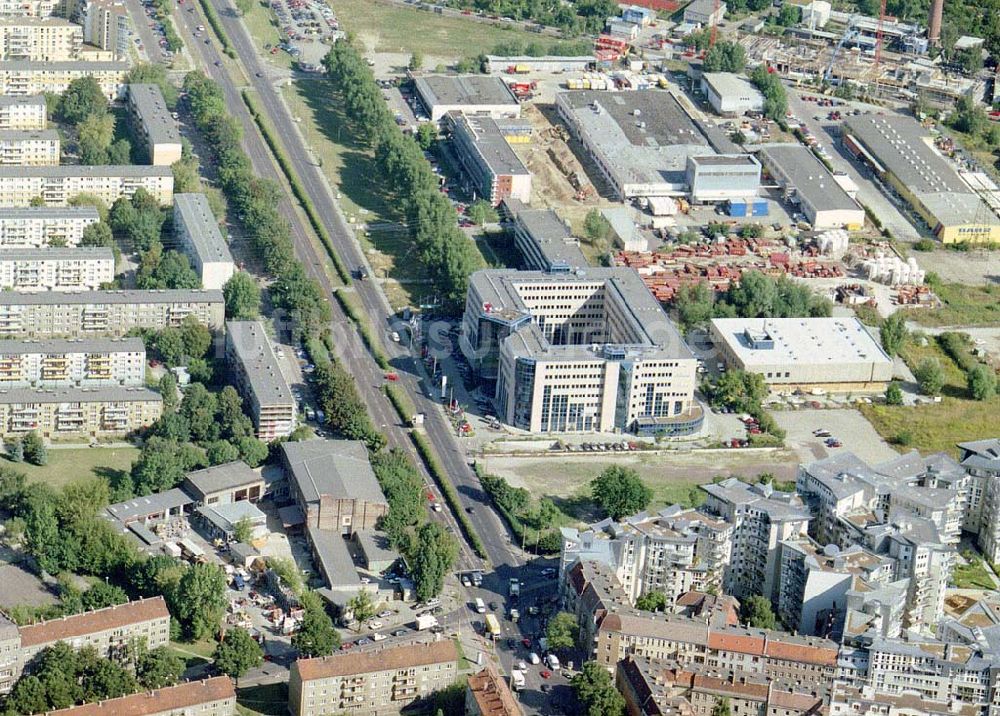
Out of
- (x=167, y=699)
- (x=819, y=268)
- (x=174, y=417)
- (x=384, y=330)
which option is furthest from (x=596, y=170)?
(x=167, y=699)

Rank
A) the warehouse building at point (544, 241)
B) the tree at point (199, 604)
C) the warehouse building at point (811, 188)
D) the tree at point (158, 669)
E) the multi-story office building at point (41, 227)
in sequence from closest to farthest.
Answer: the tree at point (158, 669), the tree at point (199, 604), the warehouse building at point (544, 241), the multi-story office building at point (41, 227), the warehouse building at point (811, 188)

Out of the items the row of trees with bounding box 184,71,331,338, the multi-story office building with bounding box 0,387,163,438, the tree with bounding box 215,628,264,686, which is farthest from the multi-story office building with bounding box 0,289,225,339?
the tree with bounding box 215,628,264,686

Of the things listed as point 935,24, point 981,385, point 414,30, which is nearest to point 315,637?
point 981,385

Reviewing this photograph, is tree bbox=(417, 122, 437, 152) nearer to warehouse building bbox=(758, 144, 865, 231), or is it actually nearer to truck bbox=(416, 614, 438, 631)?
warehouse building bbox=(758, 144, 865, 231)

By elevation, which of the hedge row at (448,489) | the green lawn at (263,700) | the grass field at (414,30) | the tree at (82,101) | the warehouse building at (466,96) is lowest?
the grass field at (414,30)

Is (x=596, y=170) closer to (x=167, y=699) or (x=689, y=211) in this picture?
(x=689, y=211)

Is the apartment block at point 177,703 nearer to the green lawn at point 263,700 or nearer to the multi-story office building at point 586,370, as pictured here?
the green lawn at point 263,700

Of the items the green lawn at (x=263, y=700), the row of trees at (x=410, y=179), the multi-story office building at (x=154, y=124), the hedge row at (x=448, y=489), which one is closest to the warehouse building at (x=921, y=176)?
the row of trees at (x=410, y=179)
